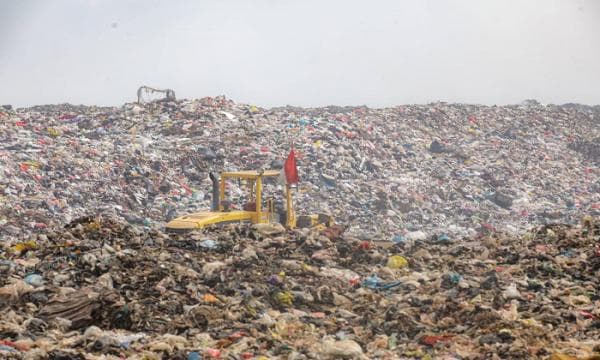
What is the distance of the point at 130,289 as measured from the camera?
7.29 meters

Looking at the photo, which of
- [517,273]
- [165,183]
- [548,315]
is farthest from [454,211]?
[548,315]

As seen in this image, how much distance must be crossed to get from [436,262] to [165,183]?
8608mm

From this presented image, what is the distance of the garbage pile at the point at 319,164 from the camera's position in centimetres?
1533

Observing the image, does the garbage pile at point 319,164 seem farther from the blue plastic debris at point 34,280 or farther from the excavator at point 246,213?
the blue plastic debris at point 34,280

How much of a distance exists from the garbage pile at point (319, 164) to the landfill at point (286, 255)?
0.20 feet

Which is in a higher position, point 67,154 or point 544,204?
point 67,154

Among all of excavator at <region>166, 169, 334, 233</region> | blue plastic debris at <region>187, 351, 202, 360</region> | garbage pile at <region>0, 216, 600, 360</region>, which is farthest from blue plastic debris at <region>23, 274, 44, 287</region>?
excavator at <region>166, 169, 334, 233</region>

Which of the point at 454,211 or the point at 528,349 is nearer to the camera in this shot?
the point at 528,349

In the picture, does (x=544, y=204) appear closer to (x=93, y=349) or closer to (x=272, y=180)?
(x=272, y=180)

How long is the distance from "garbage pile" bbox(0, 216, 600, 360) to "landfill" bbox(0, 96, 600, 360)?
0.02 m

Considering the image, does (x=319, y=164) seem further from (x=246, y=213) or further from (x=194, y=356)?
(x=194, y=356)

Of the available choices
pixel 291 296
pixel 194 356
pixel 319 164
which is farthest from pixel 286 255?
pixel 319 164

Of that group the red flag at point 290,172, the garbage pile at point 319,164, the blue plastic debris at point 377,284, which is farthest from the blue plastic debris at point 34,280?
the garbage pile at point 319,164

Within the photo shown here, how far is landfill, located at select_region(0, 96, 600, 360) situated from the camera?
6070mm
